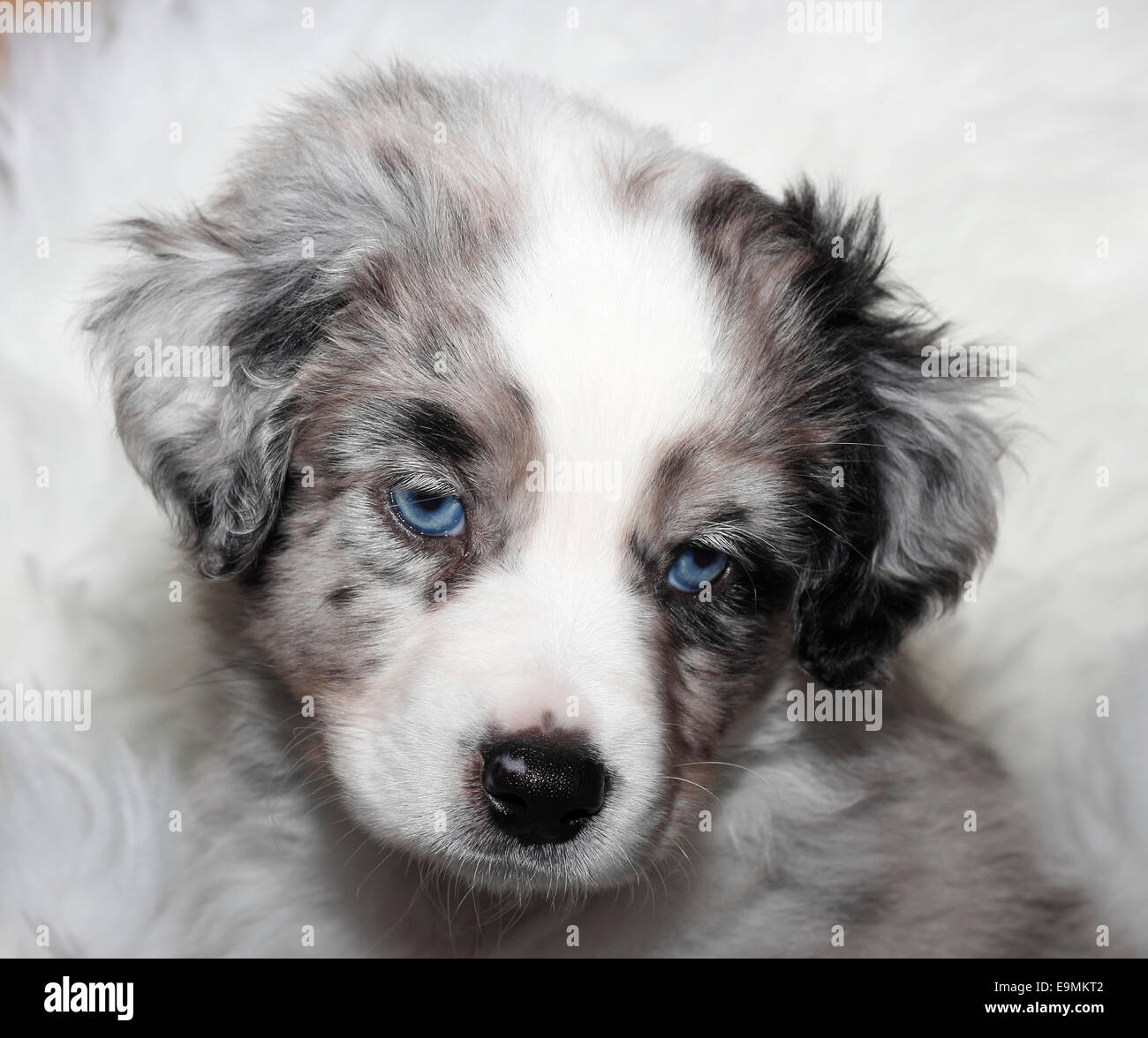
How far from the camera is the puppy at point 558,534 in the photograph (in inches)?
113

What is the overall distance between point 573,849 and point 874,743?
3.76ft

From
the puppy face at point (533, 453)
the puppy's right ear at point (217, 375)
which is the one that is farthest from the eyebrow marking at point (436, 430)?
the puppy's right ear at point (217, 375)

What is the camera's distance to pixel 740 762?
3607 millimetres

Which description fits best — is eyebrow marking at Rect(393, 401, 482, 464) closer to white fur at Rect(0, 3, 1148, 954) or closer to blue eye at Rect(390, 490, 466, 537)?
blue eye at Rect(390, 490, 466, 537)

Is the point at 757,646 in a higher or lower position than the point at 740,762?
higher

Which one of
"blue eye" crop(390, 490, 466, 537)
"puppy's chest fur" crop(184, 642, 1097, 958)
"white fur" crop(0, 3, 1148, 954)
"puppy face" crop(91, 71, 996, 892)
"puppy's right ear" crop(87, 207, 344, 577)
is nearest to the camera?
"puppy face" crop(91, 71, 996, 892)

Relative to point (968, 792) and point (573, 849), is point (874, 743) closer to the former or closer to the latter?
point (968, 792)

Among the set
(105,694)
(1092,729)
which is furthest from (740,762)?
(105,694)

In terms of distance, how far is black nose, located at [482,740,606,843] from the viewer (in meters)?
2.69

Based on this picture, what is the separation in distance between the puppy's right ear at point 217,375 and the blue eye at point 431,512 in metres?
0.30

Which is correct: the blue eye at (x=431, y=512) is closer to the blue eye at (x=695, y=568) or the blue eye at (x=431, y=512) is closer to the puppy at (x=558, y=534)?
the puppy at (x=558, y=534)

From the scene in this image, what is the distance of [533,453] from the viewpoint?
9.48 ft

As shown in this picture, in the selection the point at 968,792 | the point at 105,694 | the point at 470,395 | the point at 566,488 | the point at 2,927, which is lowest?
the point at 2,927

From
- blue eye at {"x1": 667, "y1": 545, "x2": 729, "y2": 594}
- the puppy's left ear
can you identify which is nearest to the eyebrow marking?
blue eye at {"x1": 667, "y1": 545, "x2": 729, "y2": 594}
